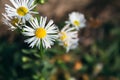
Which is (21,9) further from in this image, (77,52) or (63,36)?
(77,52)

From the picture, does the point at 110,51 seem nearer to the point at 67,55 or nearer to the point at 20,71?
the point at 67,55

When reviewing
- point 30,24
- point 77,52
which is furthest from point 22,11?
point 77,52

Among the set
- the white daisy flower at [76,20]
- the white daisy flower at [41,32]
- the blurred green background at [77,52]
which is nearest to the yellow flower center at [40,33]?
the white daisy flower at [41,32]

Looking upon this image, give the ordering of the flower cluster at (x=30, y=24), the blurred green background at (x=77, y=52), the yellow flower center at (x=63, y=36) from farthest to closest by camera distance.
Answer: the blurred green background at (x=77, y=52) → the yellow flower center at (x=63, y=36) → the flower cluster at (x=30, y=24)

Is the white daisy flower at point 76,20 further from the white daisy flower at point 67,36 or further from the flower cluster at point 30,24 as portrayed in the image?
the flower cluster at point 30,24

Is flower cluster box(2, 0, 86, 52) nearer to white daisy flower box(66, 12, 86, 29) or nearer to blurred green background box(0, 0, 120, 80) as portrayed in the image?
white daisy flower box(66, 12, 86, 29)

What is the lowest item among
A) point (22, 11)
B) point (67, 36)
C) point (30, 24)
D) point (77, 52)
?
point (77, 52)
